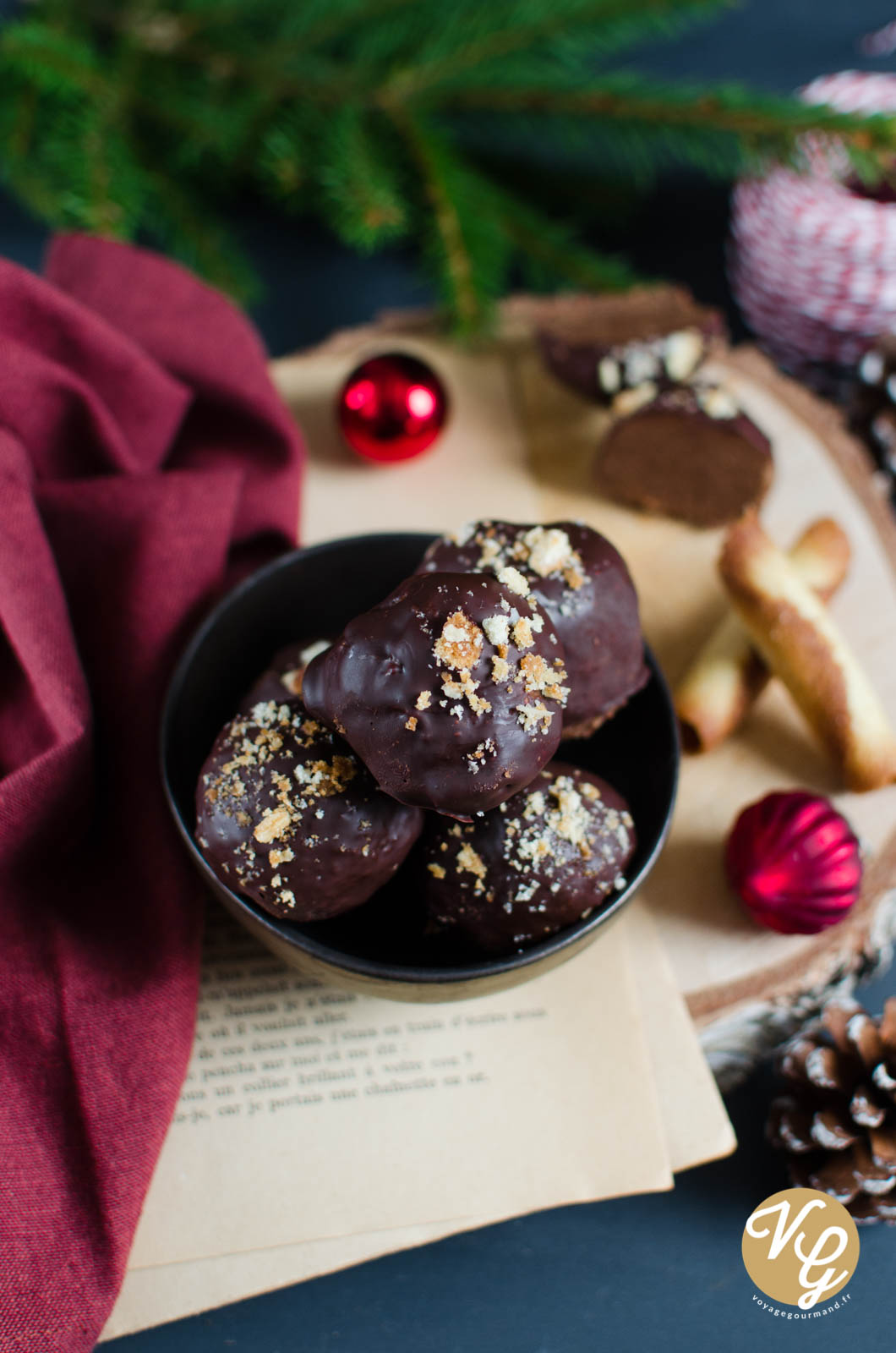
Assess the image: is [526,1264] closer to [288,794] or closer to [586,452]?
[288,794]

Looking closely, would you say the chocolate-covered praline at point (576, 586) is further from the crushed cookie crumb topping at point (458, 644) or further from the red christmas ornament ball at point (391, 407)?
the red christmas ornament ball at point (391, 407)

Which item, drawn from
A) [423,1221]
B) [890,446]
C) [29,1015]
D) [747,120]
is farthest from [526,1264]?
[747,120]

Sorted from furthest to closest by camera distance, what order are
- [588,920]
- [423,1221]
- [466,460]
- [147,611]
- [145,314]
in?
[466,460]
[145,314]
[147,611]
[423,1221]
[588,920]

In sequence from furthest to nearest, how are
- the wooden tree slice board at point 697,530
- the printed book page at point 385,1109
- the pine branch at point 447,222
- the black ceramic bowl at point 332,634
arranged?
the pine branch at point 447,222 < the wooden tree slice board at point 697,530 < the printed book page at point 385,1109 < the black ceramic bowl at point 332,634

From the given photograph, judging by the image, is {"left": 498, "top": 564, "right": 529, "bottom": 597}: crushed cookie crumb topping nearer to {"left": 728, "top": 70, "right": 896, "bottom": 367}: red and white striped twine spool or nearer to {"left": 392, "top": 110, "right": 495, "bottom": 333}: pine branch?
{"left": 392, "top": 110, "right": 495, "bottom": 333}: pine branch

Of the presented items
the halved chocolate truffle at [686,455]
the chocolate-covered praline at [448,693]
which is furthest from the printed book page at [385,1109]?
the halved chocolate truffle at [686,455]

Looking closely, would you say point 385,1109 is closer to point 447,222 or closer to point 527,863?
point 527,863

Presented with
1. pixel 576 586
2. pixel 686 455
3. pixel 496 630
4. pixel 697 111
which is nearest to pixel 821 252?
pixel 697 111
